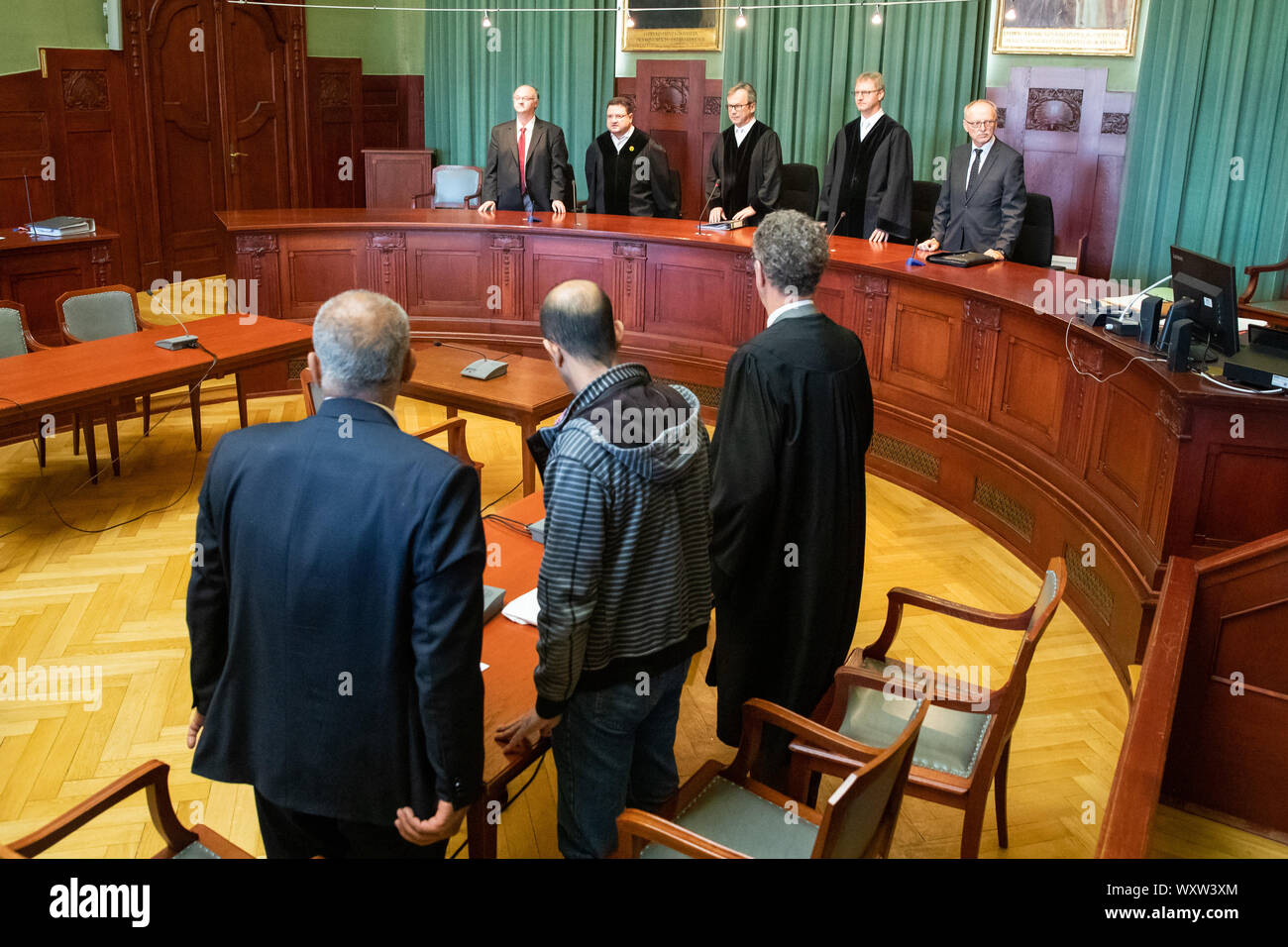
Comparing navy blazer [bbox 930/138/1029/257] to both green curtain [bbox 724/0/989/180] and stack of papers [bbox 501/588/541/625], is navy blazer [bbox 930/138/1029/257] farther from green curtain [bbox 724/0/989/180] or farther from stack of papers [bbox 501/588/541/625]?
stack of papers [bbox 501/588/541/625]

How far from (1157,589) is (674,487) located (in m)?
2.28

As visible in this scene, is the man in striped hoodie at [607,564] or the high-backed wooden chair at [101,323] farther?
the high-backed wooden chair at [101,323]

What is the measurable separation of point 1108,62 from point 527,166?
12.7ft

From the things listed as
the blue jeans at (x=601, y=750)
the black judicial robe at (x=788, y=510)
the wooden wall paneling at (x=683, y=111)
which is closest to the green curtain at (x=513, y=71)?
the wooden wall paneling at (x=683, y=111)

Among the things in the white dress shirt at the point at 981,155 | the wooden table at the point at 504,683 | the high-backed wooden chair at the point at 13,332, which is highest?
the white dress shirt at the point at 981,155

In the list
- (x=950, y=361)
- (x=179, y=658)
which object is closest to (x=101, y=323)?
(x=179, y=658)

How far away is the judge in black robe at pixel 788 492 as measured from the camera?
8.87 ft

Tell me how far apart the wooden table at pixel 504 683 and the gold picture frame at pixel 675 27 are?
686 cm

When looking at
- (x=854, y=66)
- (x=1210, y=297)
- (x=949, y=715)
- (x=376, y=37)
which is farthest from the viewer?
(x=376, y=37)

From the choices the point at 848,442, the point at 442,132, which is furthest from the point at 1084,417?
the point at 442,132

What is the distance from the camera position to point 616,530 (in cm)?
211
